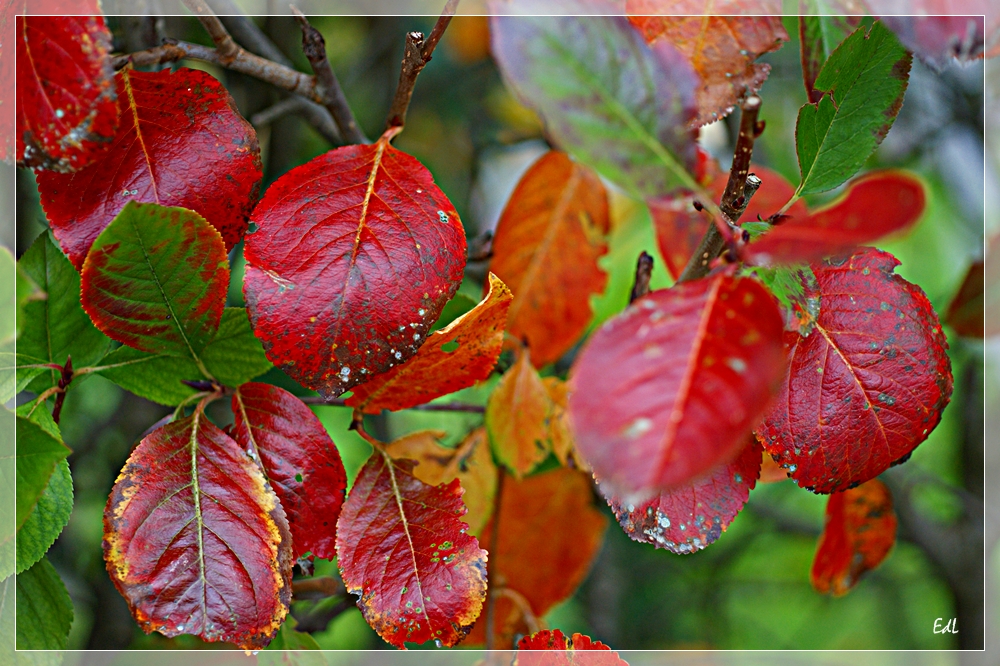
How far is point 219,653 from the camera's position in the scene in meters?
0.66

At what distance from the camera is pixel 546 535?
1.07 metres

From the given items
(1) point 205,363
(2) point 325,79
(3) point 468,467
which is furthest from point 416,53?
(3) point 468,467

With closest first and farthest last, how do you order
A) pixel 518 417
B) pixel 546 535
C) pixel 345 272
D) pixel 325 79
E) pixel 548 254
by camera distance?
pixel 345 272 → pixel 325 79 → pixel 518 417 → pixel 548 254 → pixel 546 535

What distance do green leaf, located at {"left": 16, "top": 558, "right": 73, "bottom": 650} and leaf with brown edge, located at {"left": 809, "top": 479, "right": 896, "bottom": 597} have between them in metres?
0.71

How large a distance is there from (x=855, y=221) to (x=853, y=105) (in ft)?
0.52

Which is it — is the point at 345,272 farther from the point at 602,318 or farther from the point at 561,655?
the point at 602,318

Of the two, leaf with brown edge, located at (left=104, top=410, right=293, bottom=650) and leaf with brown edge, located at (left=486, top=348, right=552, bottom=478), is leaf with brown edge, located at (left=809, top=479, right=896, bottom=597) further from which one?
leaf with brown edge, located at (left=104, top=410, right=293, bottom=650)

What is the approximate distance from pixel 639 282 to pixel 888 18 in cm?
26

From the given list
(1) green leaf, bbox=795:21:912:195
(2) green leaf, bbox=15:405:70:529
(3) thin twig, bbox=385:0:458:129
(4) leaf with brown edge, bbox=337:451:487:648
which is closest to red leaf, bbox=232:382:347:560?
(4) leaf with brown edge, bbox=337:451:487:648

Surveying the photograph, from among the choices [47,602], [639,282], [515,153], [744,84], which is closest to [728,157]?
[515,153]

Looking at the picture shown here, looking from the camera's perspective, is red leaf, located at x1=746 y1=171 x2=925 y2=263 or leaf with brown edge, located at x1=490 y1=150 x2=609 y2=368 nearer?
red leaf, located at x1=746 y1=171 x2=925 y2=263

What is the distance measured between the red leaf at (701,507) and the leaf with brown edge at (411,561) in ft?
0.38

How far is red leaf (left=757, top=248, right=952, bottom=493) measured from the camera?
1.44ft

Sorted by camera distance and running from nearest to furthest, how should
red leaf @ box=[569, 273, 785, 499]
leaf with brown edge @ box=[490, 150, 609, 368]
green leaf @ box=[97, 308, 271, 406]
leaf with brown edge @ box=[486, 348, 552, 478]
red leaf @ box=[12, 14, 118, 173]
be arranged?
1. red leaf @ box=[569, 273, 785, 499]
2. red leaf @ box=[12, 14, 118, 173]
3. green leaf @ box=[97, 308, 271, 406]
4. leaf with brown edge @ box=[486, 348, 552, 478]
5. leaf with brown edge @ box=[490, 150, 609, 368]
